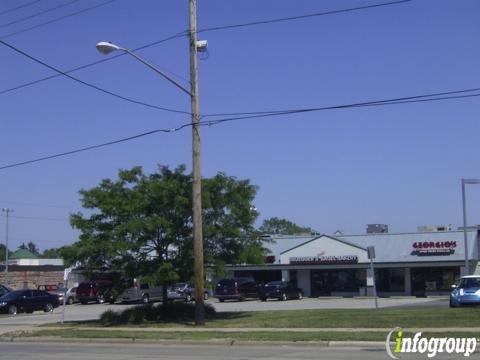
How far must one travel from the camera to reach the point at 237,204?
28.0 metres

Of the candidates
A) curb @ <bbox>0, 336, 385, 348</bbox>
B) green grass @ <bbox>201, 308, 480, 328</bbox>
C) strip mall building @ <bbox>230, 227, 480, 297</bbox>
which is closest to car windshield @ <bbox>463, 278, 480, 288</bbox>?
green grass @ <bbox>201, 308, 480, 328</bbox>

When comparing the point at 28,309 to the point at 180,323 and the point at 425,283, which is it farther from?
the point at 425,283

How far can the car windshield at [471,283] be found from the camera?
30.4 meters

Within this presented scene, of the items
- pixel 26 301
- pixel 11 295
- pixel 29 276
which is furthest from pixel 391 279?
pixel 29 276

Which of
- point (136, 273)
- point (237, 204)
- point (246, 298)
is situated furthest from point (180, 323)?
point (246, 298)

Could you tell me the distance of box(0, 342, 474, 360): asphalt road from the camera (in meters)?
16.2

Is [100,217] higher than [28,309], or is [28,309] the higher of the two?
[100,217]

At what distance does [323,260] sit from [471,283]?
1066 inches

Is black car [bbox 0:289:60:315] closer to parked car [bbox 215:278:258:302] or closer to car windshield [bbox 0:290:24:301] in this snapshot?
car windshield [bbox 0:290:24:301]

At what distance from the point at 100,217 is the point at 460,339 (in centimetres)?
1498

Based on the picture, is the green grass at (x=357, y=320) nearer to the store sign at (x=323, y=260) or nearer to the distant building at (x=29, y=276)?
the store sign at (x=323, y=260)

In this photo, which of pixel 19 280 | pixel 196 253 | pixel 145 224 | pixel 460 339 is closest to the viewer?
pixel 460 339

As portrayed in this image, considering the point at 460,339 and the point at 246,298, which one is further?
the point at 246,298

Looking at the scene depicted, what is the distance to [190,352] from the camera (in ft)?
59.2
